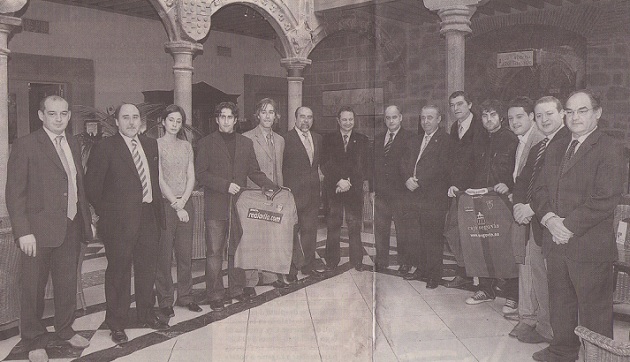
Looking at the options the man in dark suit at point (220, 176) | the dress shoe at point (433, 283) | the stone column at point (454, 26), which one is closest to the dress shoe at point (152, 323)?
the man in dark suit at point (220, 176)

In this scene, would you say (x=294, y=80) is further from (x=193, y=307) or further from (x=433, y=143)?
(x=193, y=307)

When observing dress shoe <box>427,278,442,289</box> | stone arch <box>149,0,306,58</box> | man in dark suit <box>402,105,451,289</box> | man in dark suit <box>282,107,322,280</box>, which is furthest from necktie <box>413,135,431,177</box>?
stone arch <box>149,0,306,58</box>

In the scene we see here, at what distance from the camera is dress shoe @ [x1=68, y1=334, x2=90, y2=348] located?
298 centimetres

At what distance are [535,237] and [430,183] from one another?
119 cm

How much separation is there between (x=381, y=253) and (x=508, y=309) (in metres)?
1.36

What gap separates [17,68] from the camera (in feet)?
10.6

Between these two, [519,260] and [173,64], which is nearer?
[519,260]

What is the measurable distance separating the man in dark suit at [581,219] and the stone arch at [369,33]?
1.40m

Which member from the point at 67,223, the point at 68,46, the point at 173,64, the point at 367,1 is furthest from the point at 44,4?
the point at 367,1

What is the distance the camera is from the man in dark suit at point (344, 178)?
4.07 meters

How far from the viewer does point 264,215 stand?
370cm

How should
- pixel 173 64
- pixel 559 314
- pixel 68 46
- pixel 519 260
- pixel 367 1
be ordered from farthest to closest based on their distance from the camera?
pixel 367 1, pixel 173 64, pixel 68 46, pixel 519 260, pixel 559 314

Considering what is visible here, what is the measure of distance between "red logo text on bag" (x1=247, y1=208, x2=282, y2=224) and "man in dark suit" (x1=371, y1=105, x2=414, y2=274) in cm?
74

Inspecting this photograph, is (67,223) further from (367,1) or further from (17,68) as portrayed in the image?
(367,1)
